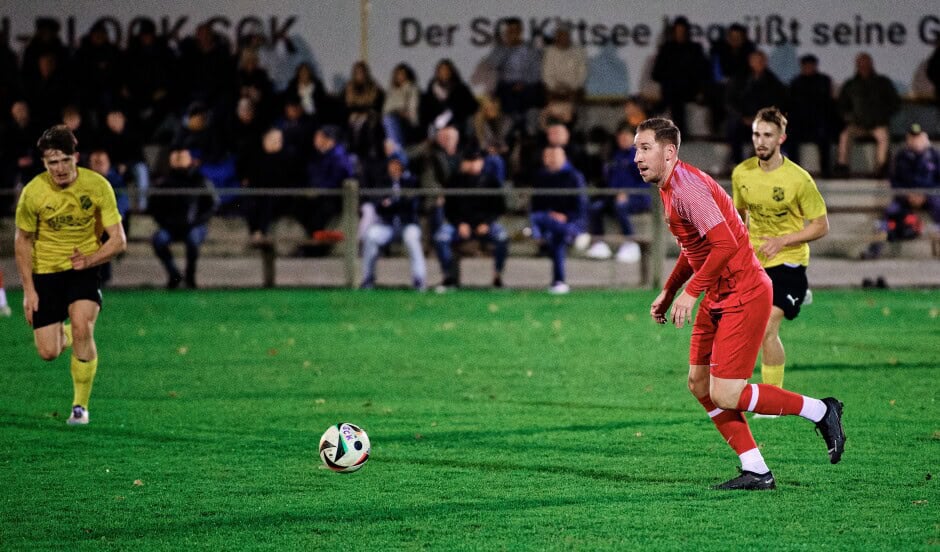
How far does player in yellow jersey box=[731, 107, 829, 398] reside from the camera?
362 inches

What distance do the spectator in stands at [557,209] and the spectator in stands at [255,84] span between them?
4171 mm

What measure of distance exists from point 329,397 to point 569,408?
173 cm

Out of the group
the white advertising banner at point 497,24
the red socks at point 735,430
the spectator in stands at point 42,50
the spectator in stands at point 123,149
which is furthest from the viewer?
the white advertising banner at point 497,24

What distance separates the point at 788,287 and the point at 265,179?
457 inches

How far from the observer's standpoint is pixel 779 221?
30.7 feet

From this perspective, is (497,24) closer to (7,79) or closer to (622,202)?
(622,202)

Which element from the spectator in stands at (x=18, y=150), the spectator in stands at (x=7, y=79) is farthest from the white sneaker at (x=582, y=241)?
the spectator in stands at (x=7, y=79)

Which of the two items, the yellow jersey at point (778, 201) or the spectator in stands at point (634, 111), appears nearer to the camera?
the yellow jersey at point (778, 201)

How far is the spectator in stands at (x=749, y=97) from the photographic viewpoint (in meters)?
20.5

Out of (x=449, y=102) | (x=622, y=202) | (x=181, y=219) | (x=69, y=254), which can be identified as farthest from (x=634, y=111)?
(x=69, y=254)

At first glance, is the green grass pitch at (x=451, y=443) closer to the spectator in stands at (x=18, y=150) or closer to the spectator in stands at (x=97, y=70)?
the spectator in stands at (x=18, y=150)

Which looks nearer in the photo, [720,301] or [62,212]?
[720,301]

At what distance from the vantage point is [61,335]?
946cm

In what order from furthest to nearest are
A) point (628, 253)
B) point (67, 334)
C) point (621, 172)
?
point (621, 172) < point (628, 253) < point (67, 334)
